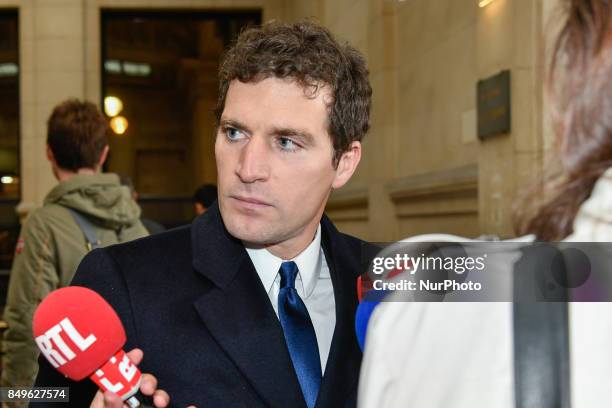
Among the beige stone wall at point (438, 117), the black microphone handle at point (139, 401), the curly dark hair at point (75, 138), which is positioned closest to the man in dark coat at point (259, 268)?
the black microphone handle at point (139, 401)

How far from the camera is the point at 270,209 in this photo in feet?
4.74

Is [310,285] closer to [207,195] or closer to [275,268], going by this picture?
[275,268]

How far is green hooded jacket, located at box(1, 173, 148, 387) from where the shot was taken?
2477mm

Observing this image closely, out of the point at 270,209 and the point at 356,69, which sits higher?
the point at 356,69

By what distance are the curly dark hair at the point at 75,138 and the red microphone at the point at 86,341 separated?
1.54m

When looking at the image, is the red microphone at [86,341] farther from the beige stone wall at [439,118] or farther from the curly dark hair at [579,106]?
the beige stone wall at [439,118]

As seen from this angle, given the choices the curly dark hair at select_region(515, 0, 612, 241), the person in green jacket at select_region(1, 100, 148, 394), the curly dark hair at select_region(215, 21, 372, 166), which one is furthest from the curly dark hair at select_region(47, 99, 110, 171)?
the curly dark hair at select_region(515, 0, 612, 241)

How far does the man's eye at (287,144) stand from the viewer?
144cm

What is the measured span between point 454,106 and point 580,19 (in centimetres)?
354

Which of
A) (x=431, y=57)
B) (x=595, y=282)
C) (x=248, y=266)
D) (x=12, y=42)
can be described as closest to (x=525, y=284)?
(x=595, y=282)

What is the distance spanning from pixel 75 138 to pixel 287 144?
4.50 ft

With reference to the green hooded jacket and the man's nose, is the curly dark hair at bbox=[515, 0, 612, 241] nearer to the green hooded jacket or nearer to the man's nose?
the man's nose

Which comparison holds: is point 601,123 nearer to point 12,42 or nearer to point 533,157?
point 533,157

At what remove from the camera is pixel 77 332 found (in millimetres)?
1122
